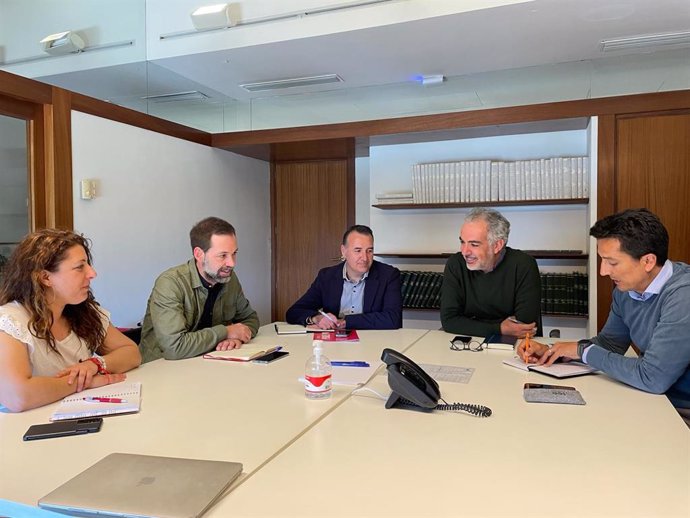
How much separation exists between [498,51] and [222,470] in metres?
4.16

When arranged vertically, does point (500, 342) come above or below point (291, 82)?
below

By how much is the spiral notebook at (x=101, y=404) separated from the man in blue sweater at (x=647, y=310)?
156 centimetres

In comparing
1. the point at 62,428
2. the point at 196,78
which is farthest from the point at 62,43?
the point at 62,428

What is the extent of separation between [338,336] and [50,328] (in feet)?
4.44

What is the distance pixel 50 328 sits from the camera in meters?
1.86

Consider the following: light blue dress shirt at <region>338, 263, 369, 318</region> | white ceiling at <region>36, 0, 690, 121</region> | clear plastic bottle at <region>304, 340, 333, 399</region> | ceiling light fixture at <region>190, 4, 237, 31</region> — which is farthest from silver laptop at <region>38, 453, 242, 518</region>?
ceiling light fixture at <region>190, 4, 237, 31</region>

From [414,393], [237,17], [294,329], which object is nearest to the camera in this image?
[414,393]

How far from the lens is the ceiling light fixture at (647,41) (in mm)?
3979

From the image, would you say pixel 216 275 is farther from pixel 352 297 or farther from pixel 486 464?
pixel 486 464

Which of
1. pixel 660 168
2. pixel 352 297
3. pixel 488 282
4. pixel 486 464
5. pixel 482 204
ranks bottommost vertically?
pixel 486 464

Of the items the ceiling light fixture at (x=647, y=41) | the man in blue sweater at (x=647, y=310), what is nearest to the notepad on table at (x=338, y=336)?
the man in blue sweater at (x=647, y=310)

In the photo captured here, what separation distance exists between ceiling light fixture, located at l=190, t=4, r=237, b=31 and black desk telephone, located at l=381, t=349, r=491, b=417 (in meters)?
3.63

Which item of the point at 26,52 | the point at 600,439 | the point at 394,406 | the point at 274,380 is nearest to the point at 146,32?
the point at 26,52

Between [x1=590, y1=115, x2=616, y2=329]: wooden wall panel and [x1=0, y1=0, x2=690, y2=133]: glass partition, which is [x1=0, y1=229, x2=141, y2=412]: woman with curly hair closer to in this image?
[x1=0, y1=0, x2=690, y2=133]: glass partition
